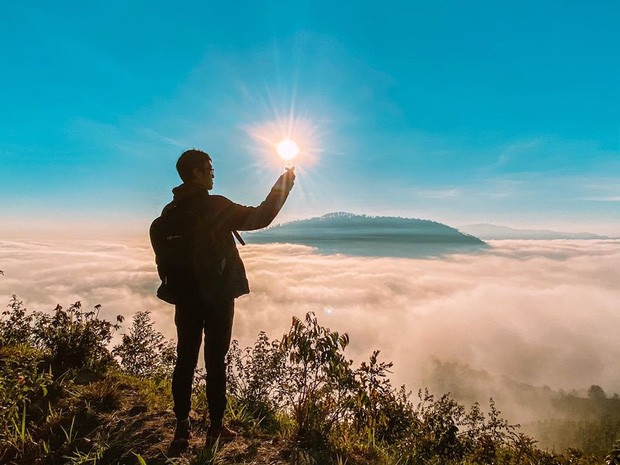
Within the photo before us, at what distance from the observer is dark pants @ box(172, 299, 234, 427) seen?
3115 millimetres

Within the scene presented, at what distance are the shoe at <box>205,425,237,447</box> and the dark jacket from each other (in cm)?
127

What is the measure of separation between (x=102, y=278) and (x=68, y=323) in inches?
8391

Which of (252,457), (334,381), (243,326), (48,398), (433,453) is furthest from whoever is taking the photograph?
(243,326)

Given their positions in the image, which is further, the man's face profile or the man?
the man's face profile

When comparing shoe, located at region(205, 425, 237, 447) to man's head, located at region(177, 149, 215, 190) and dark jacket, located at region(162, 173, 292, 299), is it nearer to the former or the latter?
dark jacket, located at region(162, 173, 292, 299)

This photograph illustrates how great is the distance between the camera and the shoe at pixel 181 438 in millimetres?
3299

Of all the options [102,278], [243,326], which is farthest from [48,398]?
[102,278]

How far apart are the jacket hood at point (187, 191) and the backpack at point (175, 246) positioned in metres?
0.07

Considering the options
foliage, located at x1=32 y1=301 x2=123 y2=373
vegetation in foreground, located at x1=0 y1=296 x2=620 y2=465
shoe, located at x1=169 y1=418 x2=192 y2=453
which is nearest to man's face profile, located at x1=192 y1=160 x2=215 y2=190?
vegetation in foreground, located at x1=0 y1=296 x2=620 y2=465

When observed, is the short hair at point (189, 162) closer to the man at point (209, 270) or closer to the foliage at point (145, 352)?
the man at point (209, 270)

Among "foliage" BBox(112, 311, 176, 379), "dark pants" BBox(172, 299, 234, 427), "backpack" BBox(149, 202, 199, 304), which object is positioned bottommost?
"foliage" BBox(112, 311, 176, 379)

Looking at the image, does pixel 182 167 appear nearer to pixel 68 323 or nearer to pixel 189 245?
pixel 189 245

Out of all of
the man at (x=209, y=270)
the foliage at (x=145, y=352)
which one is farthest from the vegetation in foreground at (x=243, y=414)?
the man at (x=209, y=270)

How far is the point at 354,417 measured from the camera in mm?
4062
